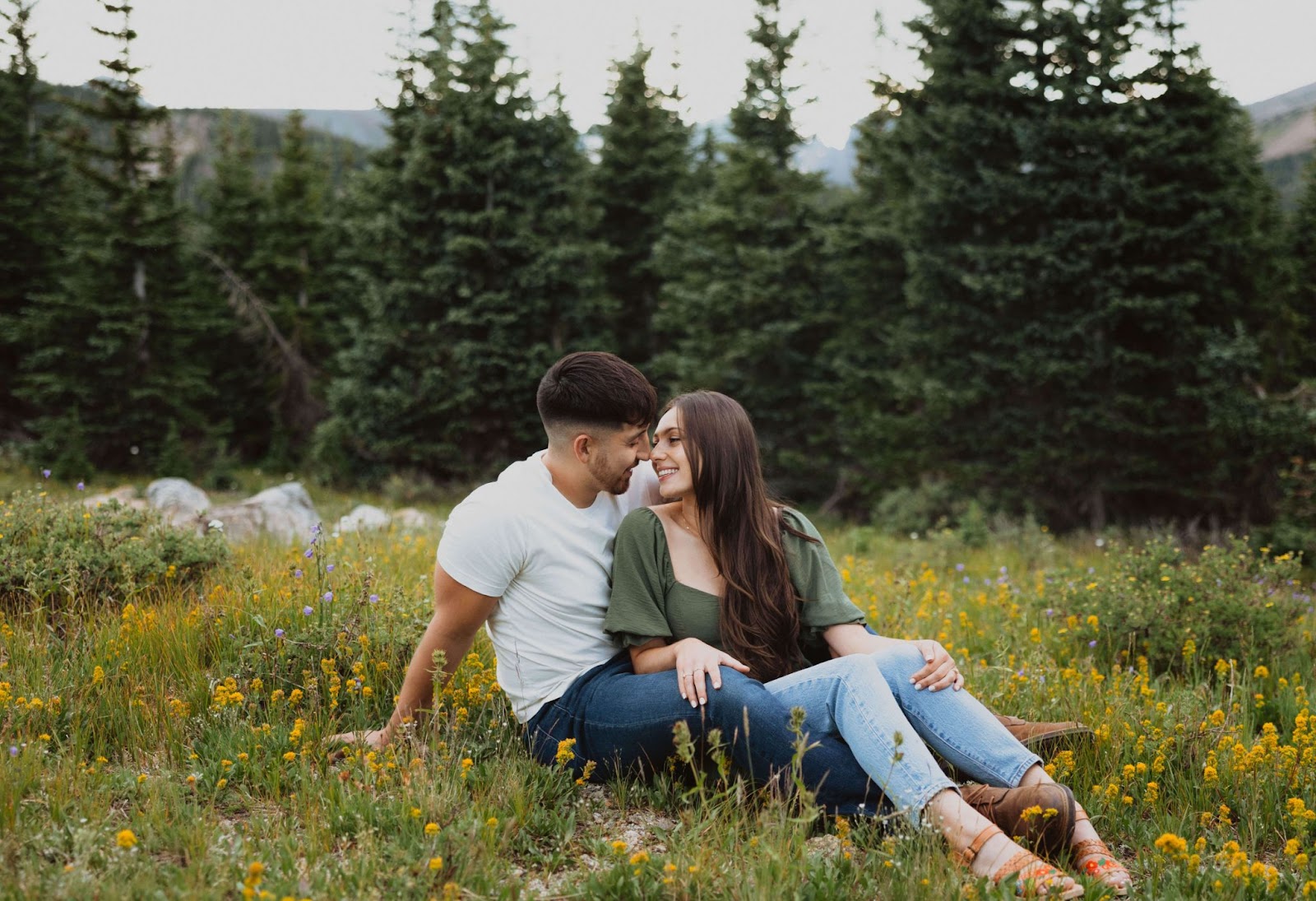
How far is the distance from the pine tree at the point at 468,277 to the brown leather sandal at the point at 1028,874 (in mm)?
14035

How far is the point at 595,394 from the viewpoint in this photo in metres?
3.36

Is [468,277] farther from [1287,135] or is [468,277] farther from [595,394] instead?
[1287,135]

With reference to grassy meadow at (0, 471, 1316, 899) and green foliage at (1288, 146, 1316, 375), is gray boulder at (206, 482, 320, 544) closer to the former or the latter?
grassy meadow at (0, 471, 1316, 899)

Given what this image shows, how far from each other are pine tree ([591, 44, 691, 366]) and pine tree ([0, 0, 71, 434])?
11481 millimetres

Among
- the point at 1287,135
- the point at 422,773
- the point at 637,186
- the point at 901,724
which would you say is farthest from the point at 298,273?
the point at 1287,135

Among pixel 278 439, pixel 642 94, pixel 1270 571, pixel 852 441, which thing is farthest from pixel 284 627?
pixel 278 439

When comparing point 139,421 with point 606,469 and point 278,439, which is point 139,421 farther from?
point 606,469

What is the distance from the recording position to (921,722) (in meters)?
3.14

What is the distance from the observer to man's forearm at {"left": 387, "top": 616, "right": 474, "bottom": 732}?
3312 mm

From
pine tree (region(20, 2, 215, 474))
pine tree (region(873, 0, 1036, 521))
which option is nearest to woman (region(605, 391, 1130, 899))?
pine tree (region(873, 0, 1036, 521))

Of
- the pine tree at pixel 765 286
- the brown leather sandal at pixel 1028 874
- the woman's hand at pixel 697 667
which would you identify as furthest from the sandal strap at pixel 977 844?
the pine tree at pixel 765 286

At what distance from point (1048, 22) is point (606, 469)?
485 inches

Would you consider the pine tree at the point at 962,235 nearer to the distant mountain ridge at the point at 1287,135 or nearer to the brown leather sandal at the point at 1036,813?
the distant mountain ridge at the point at 1287,135

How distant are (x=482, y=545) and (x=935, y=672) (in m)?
1.64
